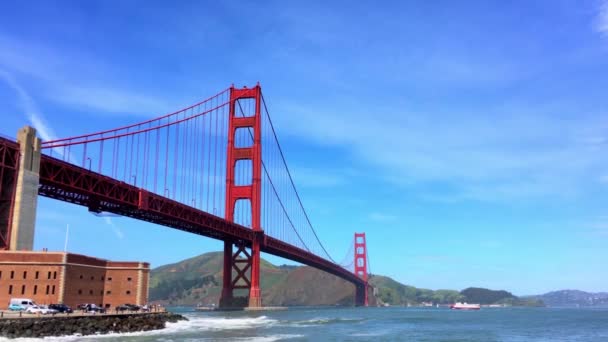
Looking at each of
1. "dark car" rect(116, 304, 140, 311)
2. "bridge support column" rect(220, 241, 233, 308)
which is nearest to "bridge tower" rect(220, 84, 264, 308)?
"bridge support column" rect(220, 241, 233, 308)

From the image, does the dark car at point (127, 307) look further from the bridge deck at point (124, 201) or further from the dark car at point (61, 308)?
the bridge deck at point (124, 201)

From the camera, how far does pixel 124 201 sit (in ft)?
186

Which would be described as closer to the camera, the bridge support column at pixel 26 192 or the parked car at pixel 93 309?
the bridge support column at pixel 26 192

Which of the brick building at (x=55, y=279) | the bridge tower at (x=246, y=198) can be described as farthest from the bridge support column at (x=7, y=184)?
the bridge tower at (x=246, y=198)

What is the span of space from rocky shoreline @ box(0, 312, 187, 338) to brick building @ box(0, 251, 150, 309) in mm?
3745

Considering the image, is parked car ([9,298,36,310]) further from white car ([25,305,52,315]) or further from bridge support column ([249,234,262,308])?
bridge support column ([249,234,262,308])

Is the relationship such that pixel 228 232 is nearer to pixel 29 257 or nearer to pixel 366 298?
pixel 29 257

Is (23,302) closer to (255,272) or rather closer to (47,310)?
(47,310)

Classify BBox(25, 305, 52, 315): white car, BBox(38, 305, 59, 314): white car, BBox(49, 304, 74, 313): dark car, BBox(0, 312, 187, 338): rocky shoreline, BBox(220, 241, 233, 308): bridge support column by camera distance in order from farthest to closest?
1. BBox(220, 241, 233, 308): bridge support column
2. BBox(49, 304, 74, 313): dark car
3. BBox(38, 305, 59, 314): white car
4. BBox(25, 305, 52, 315): white car
5. BBox(0, 312, 187, 338): rocky shoreline

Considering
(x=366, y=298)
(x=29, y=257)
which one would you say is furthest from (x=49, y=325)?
(x=366, y=298)

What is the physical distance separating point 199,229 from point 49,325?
38.5 metres

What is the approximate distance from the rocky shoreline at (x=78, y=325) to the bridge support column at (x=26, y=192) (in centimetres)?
801

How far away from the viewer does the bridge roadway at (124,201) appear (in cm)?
4850

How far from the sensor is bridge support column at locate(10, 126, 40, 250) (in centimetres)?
4184
